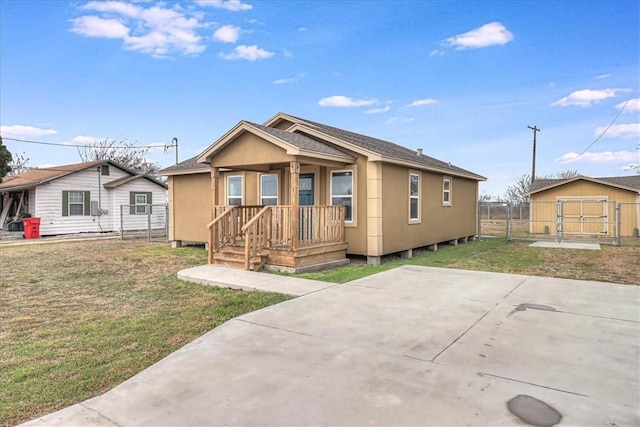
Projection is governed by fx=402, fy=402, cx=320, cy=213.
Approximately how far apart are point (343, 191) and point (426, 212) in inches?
131

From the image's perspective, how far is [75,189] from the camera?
1944cm

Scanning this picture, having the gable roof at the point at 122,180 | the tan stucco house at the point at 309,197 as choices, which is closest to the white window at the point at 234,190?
the tan stucco house at the point at 309,197

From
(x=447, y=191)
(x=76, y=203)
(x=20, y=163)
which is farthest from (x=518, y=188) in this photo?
(x=20, y=163)

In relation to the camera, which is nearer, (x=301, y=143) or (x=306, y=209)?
(x=301, y=143)

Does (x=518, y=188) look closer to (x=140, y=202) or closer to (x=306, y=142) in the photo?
(x=140, y=202)

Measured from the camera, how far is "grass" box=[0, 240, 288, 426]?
3.33 meters

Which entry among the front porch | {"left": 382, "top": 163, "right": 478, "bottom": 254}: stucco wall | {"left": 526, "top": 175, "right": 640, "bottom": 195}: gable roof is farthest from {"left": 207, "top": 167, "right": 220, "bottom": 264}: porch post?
{"left": 526, "top": 175, "right": 640, "bottom": 195}: gable roof

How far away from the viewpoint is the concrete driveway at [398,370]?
8.95 feet

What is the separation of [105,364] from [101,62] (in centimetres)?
1844

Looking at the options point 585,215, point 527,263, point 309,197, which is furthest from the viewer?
point 585,215

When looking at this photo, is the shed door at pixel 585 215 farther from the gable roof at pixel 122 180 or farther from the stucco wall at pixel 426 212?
the gable roof at pixel 122 180

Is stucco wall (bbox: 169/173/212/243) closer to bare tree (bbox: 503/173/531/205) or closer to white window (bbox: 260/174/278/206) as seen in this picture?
white window (bbox: 260/174/278/206)

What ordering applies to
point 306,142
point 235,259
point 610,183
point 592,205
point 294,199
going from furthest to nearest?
point 592,205 → point 610,183 → point 306,142 → point 235,259 → point 294,199

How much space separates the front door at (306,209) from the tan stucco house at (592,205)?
1254cm
